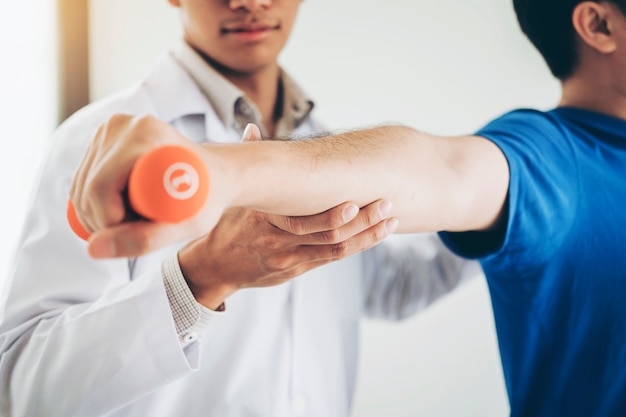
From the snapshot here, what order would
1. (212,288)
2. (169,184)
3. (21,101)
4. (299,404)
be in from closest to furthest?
(169,184), (212,288), (299,404), (21,101)

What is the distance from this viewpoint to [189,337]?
86 cm

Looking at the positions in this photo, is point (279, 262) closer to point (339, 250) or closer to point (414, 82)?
point (339, 250)

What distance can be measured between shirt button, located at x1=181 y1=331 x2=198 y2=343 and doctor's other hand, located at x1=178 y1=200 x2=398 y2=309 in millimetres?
54

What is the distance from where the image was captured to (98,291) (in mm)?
950

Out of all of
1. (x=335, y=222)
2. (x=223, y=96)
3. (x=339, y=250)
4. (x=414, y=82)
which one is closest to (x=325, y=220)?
(x=335, y=222)

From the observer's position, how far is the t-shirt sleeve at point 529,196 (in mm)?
713

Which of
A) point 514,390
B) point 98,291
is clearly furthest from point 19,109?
point 514,390

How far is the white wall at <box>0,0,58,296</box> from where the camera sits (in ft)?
4.49

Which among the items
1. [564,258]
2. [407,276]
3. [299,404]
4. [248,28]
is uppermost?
[248,28]

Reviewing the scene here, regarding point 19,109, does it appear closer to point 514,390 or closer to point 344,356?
point 344,356

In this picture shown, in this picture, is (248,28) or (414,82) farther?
(414,82)

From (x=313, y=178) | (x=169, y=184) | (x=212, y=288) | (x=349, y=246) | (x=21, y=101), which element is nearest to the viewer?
(x=169, y=184)

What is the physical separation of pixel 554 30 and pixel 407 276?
553mm

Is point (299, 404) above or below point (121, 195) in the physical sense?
below
